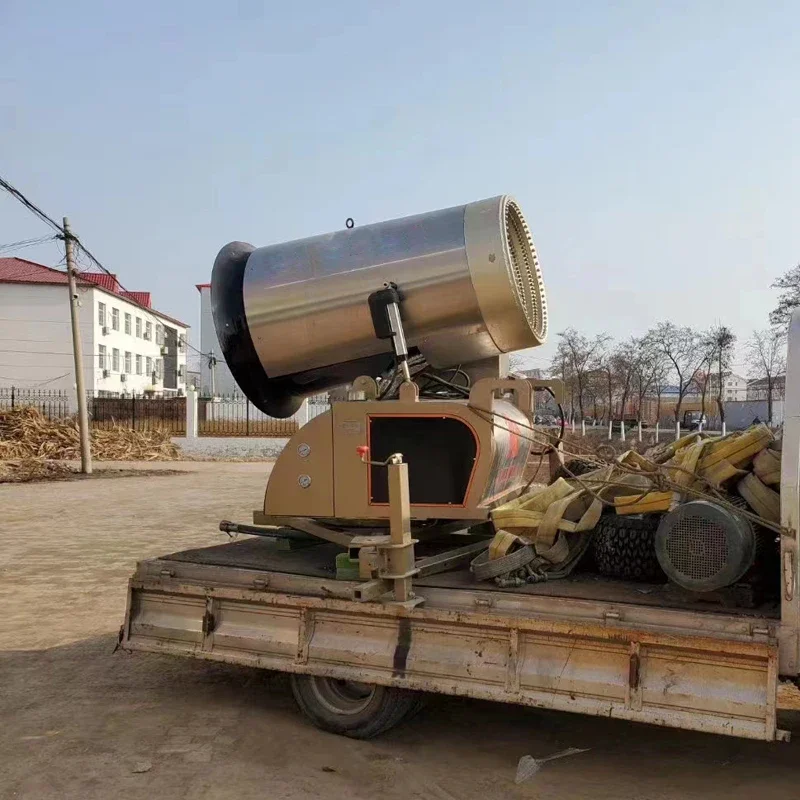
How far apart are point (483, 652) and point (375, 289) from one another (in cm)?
206

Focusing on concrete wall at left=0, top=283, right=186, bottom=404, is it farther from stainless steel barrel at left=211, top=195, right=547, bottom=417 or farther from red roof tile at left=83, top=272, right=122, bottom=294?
stainless steel barrel at left=211, top=195, right=547, bottom=417

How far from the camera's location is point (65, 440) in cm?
2691

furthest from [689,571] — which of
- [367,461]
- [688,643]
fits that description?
[367,461]

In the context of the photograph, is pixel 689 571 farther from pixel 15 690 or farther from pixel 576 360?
pixel 576 360

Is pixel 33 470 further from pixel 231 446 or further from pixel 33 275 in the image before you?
pixel 33 275

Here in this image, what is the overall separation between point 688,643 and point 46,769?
3051 mm

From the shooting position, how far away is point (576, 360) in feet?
137

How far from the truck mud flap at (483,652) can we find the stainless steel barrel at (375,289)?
57.9 inches

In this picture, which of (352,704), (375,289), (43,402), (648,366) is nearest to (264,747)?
(352,704)

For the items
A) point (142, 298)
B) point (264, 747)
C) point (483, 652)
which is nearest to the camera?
point (483, 652)

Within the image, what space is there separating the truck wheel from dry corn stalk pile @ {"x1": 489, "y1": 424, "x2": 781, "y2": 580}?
2.95 ft

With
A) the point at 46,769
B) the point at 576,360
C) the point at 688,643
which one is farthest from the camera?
the point at 576,360

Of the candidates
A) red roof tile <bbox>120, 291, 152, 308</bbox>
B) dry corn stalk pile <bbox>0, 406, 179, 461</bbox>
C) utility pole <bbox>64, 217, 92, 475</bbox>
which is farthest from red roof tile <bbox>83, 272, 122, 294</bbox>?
utility pole <bbox>64, 217, 92, 475</bbox>

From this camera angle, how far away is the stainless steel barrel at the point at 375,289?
4.59m
